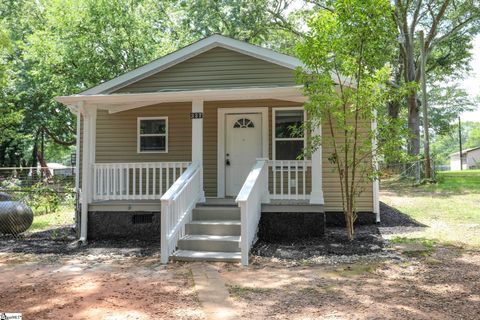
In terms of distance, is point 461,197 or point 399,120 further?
point 461,197

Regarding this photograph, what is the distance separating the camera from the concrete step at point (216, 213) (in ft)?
22.9

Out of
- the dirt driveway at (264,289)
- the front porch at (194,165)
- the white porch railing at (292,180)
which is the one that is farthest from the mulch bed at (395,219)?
the dirt driveway at (264,289)

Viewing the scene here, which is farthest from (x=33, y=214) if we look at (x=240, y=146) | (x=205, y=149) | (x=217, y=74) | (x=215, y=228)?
(x=217, y=74)

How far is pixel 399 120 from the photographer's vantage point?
21.7 feet

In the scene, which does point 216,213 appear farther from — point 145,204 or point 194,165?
point 145,204

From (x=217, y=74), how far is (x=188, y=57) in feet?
2.62

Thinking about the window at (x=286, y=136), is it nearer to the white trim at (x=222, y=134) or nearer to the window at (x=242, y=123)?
the white trim at (x=222, y=134)

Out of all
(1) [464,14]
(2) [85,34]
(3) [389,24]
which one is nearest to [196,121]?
(3) [389,24]

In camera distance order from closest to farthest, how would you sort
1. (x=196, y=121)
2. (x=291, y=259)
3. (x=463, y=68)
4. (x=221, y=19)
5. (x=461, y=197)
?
(x=291, y=259) → (x=196, y=121) → (x=461, y=197) → (x=221, y=19) → (x=463, y=68)

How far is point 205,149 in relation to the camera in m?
9.23

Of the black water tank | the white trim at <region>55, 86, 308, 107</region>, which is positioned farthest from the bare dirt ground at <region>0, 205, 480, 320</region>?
the white trim at <region>55, 86, 308, 107</region>

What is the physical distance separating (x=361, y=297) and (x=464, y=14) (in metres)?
21.5

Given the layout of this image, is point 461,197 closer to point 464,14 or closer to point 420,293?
point 420,293

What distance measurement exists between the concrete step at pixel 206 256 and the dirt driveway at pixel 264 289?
0.77 feet
